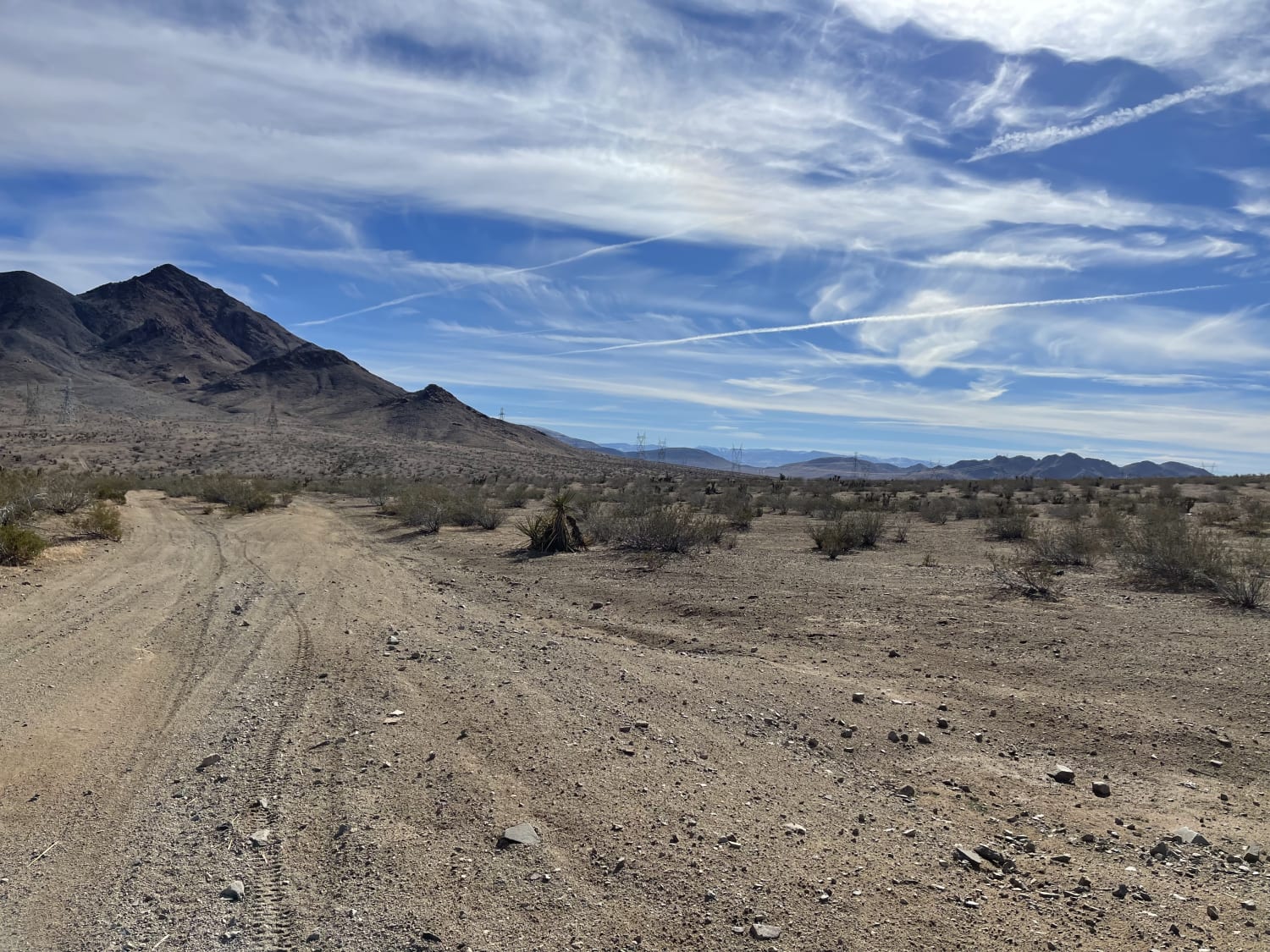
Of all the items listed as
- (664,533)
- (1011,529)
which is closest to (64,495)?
(664,533)

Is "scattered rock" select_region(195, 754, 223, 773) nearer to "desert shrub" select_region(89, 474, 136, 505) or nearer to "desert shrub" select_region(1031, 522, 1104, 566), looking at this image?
"desert shrub" select_region(1031, 522, 1104, 566)

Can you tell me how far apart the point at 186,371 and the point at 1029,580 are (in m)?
177

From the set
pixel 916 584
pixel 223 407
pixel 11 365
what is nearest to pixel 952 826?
pixel 916 584

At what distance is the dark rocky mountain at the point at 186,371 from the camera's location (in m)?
124

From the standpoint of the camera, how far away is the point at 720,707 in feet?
22.9

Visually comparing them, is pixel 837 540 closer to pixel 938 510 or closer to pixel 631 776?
pixel 938 510

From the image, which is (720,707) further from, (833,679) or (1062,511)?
(1062,511)

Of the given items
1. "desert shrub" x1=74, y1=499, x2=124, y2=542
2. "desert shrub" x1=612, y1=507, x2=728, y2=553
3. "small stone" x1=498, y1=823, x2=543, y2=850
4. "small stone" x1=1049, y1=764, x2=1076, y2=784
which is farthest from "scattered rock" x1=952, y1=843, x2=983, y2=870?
"desert shrub" x1=74, y1=499, x2=124, y2=542

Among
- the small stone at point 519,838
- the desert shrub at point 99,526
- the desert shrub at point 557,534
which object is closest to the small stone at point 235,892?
the small stone at point 519,838

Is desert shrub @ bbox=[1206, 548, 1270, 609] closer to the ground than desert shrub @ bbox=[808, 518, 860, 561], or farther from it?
farther from it

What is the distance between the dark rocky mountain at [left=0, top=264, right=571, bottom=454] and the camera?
124250mm

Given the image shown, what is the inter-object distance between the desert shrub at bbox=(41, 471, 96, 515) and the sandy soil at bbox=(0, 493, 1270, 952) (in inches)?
336

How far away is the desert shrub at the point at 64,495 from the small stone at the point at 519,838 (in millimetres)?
17233

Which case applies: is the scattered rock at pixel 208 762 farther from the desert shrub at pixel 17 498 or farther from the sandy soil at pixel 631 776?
the desert shrub at pixel 17 498
